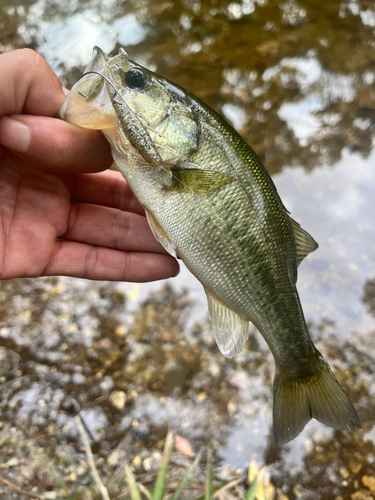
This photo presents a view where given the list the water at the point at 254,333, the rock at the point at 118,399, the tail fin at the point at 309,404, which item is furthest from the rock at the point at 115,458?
the tail fin at the point at 309,404

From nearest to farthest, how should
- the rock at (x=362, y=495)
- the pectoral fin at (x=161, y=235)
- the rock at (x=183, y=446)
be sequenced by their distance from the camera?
the pectoral fin at (x=161, y=235) → the rock at (x=362, y=495) → the rock at (x=183, y=446)

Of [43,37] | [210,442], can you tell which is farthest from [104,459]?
[43,37]

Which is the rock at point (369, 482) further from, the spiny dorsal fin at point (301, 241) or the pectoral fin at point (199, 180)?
the pectoral fin at point (199, 180)

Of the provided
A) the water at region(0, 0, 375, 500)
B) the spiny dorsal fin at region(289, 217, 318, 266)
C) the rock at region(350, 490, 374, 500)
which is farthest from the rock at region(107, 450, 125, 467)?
the spiny dorsal fin at region(289, 217, 318, 266)

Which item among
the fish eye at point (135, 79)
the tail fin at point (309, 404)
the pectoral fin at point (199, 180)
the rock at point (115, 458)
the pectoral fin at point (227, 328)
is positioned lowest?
the rock at point (115, 458)

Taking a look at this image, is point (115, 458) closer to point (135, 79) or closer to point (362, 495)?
point (362, 495)

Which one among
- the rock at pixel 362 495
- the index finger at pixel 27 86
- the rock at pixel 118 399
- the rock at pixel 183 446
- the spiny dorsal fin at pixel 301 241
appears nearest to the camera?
the index finger at pixel 27 86

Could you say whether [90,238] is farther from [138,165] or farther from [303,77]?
[303,77]
